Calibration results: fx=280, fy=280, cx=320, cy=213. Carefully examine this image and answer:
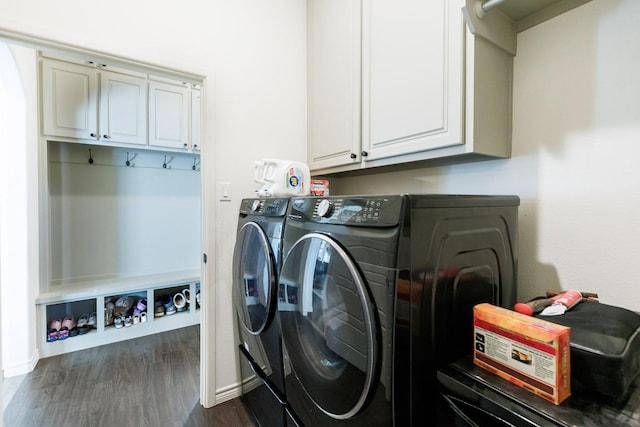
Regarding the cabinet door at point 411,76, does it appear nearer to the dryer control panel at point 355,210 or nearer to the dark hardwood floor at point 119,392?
the dryer control panel at point 355,210

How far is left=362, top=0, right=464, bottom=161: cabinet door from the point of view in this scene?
→ 107cm

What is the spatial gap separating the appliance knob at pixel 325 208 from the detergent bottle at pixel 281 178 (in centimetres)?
66

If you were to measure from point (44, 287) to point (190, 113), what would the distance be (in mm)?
2016

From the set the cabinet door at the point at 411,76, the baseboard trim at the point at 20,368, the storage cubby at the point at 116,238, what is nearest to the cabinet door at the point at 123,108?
the storage cubby at the point at 116,238

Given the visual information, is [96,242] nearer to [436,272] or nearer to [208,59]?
[208,59]

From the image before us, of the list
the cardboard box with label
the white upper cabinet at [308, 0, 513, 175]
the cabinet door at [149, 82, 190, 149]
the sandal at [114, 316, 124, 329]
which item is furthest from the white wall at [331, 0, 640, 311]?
the sandal at [114, 316, 124, 329]

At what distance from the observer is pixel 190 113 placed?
2.90m

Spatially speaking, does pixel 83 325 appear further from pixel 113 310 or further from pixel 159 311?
pixel 159 311

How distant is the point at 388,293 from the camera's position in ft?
2.25

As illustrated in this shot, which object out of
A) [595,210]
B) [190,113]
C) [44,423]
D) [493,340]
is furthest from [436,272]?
[190,113]

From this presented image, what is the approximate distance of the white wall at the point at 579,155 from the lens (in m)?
0.94

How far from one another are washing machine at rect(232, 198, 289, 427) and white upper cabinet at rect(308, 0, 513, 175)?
606 mm

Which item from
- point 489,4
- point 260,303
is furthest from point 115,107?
point 489,4

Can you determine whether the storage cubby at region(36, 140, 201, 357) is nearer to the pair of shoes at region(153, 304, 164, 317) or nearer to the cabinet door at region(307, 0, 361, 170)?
the pair of shoes at region(153, 304, 164, 317)
